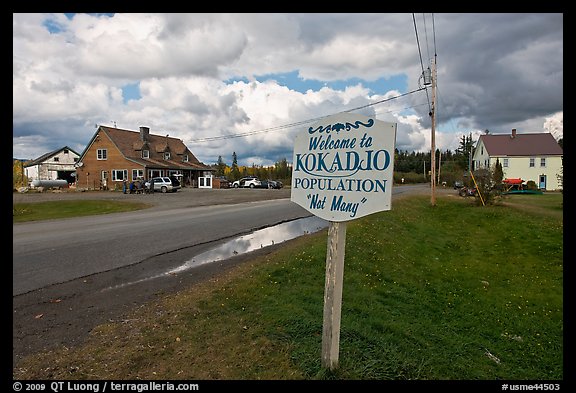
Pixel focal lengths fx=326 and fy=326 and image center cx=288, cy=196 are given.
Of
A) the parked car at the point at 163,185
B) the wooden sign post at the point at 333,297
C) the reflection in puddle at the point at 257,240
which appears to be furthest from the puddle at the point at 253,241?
the parked car at the point at 163,185

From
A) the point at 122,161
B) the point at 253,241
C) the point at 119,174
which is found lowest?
the point at 253,241

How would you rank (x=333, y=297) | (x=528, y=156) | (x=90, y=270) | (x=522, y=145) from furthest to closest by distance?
(x=522, y=145) < (x=528, y=156) < (x=90, y=270) < (x=333, y=297)

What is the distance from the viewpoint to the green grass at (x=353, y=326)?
3400 mm

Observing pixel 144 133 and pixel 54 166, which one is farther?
pixel 54 166

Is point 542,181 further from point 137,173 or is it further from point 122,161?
point 122,161

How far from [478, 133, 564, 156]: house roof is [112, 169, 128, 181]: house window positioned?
177 feet

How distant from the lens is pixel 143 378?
3.18 m

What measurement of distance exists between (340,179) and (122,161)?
155ft

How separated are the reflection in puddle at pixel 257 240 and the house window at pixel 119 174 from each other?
3691 centimetres

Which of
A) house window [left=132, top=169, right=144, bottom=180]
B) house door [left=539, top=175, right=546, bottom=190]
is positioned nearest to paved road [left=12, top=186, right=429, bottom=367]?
house window [left=132, top=169, right=144, bottom=180]

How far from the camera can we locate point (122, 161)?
44.4m

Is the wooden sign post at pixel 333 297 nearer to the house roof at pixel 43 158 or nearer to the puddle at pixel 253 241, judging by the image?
the puddle at pixel 253 241

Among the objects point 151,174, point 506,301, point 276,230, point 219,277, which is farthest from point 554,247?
point 151,174

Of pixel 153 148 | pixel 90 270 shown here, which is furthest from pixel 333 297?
pixel 153 148
